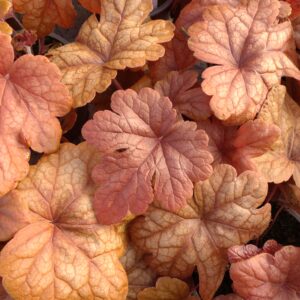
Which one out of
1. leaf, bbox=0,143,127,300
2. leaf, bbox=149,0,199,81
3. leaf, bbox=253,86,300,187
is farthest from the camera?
leaf, bbox=149,0,199,81

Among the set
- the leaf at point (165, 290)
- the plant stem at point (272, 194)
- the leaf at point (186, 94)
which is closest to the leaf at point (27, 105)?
the leaf at point (186, 94)

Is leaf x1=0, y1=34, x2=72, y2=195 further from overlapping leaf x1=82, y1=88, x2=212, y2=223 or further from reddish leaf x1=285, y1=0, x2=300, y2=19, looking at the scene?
reddish leaf x1=285, y1=0, x2=300, y2=19

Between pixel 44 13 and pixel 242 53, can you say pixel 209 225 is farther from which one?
pixel 44 13

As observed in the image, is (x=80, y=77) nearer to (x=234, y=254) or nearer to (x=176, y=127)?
(x=176, y=127)

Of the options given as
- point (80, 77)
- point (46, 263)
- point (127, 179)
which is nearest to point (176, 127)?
point (127, 179)

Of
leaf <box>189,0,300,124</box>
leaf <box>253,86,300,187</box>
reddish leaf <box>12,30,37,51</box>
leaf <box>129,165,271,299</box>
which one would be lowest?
leaf <box>129,165,271,299</box>

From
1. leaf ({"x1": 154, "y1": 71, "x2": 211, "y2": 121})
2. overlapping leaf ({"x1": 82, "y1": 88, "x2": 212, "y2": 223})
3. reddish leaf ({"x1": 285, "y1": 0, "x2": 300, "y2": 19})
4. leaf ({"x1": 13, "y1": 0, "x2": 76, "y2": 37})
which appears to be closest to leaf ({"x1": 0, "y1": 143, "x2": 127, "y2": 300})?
overlapping leaf ({"x1": 82, "y1": 88, "x2": 212, "y2": 223})

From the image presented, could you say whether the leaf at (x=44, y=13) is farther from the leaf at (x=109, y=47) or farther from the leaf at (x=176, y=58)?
the leaf at (x=176, y=58)
